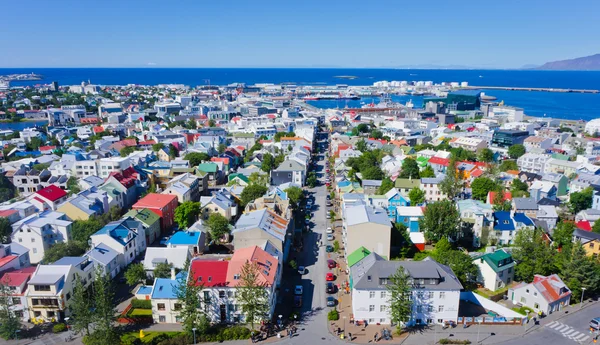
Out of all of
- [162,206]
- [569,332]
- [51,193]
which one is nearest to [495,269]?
[569,332]

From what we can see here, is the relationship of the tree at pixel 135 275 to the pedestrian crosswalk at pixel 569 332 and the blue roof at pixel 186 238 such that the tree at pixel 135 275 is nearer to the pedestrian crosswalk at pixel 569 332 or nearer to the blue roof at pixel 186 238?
the blue roof at pixel 186 238

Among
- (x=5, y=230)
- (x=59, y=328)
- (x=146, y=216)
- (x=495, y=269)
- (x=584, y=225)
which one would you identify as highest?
(x=146, y=216)

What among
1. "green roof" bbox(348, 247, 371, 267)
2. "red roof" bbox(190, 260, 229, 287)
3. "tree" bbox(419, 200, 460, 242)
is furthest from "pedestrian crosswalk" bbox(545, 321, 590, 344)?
"red roof" bbox(190, 260, 229, 287)

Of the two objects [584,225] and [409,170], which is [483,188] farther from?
[584,225]

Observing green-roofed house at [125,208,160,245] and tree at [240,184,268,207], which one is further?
tree at [240,184,268,207]

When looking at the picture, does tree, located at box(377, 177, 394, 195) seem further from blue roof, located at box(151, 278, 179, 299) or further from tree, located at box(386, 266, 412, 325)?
blue roof, located at box(151, 278, 179, 299)

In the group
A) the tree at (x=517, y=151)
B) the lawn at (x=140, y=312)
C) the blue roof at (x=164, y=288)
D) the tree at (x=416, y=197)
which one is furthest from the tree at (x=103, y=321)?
the tree at (x=517, y=151)

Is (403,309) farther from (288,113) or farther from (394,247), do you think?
(288,113)
